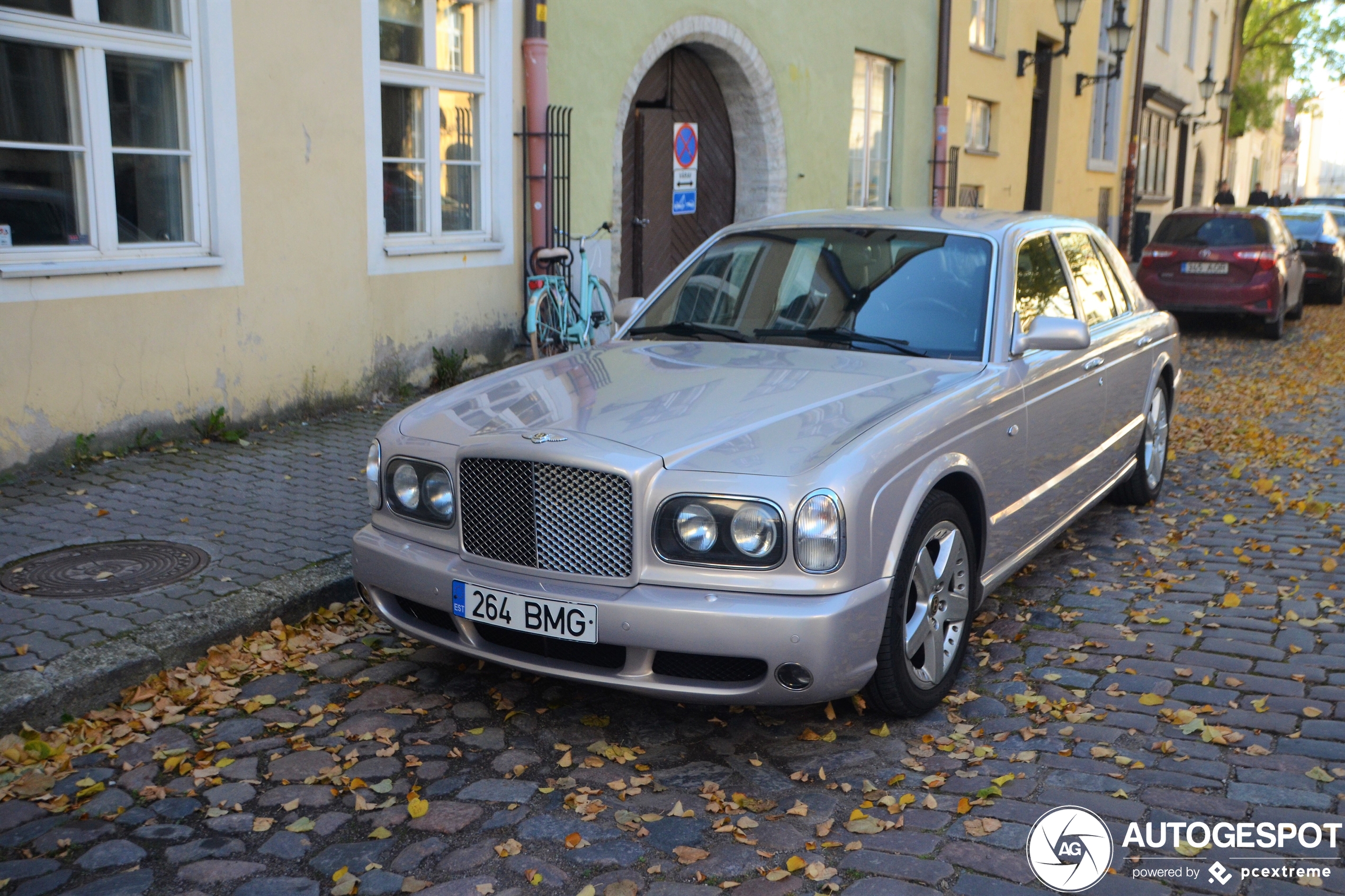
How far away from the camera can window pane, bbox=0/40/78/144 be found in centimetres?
646

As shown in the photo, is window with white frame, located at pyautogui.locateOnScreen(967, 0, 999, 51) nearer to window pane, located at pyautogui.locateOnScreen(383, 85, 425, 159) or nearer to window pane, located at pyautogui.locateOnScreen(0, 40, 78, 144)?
window pane, located at pyautogui.locateOnScreen(383, 85, 425, 159)

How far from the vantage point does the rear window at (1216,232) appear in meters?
15.1

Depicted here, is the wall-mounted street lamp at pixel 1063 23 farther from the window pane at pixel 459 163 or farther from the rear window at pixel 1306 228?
the window pane at pixel 459 163

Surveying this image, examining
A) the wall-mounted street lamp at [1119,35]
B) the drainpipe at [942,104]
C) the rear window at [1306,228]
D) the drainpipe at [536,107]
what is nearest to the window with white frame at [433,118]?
the drainpipe at [536,107]

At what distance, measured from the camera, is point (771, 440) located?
3648 mm

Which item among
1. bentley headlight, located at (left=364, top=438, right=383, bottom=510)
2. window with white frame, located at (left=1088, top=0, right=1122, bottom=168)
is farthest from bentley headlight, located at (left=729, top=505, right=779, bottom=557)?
window with white frame, located at (left=1088, top=0, right=1122, bottom=168)

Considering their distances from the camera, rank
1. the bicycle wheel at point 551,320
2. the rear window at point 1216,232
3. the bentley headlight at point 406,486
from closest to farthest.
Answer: the bentley headlight at point 406,486 < the bicycle wheel at point 551,320 < the rear window at point 1216,232

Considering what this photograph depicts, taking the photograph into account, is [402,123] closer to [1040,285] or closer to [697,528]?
[1040,285]

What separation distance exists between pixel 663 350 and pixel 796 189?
34.0 ft

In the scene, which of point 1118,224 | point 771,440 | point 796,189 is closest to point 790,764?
point 771,440

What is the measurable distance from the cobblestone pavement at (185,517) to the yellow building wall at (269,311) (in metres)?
0.35

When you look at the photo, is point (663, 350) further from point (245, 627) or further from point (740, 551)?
point (245, 627)

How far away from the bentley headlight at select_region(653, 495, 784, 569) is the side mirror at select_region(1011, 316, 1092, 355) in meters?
1.74

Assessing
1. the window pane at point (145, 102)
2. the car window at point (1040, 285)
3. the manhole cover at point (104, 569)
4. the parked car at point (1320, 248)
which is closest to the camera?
the manhole cover at point (104, 569)
